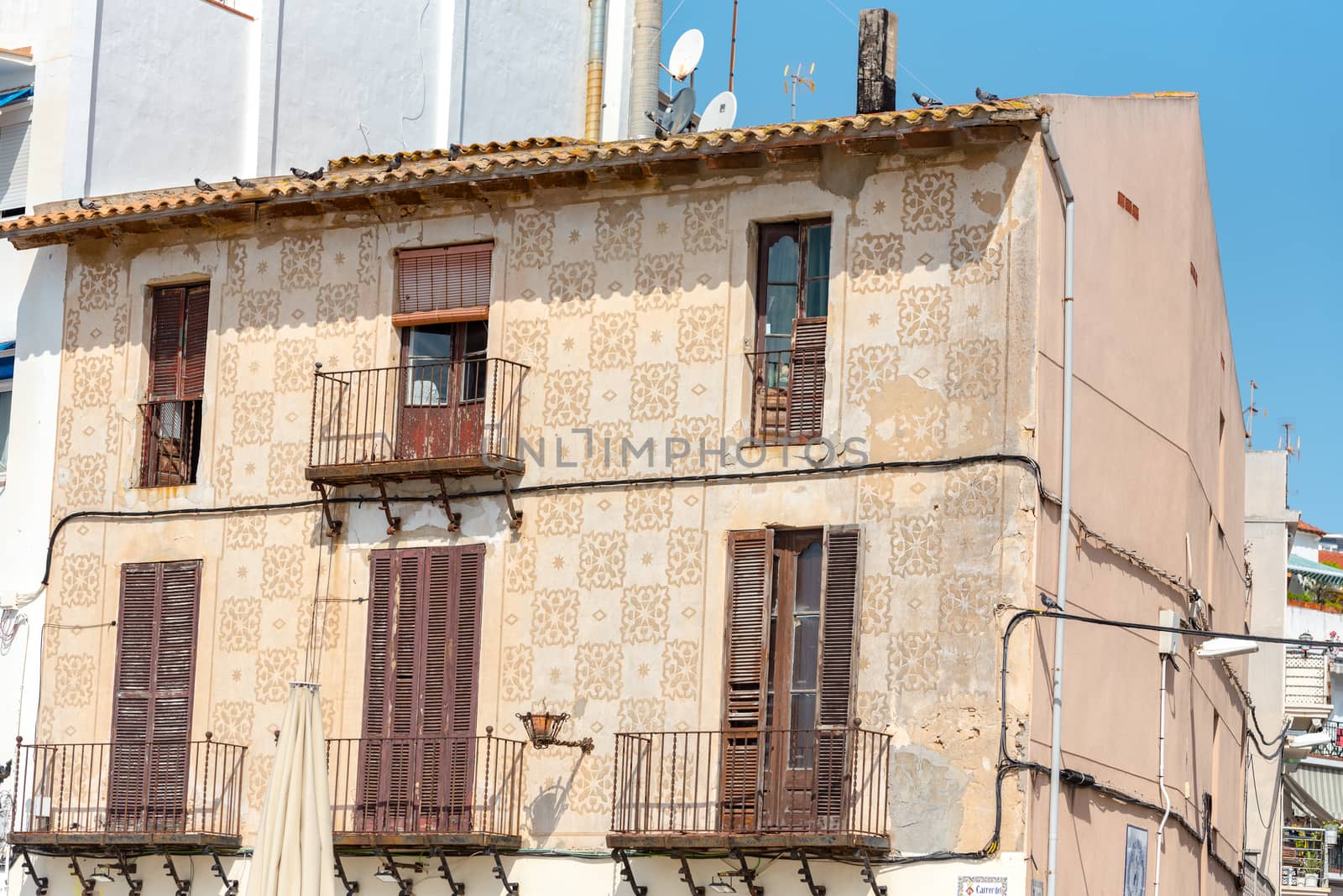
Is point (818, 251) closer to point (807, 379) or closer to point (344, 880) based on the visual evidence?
point (807, 379)

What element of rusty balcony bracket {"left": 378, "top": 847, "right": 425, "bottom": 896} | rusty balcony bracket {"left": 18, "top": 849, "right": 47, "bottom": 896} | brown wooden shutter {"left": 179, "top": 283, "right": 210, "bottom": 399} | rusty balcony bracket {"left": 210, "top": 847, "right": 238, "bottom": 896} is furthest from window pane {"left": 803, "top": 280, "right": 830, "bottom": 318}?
rusty balcony bracket {"left": 18, "top": 849, "right": 47, "bottom": 896}

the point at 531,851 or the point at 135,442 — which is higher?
the point at 135,442

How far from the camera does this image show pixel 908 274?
18844 millimetres

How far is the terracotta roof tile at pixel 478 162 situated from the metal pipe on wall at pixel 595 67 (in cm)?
663

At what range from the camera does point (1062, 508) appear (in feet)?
61.0

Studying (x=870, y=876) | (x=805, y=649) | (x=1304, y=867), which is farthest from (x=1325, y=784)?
(x=870, y=876)

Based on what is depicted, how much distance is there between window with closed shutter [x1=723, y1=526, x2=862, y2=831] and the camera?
18.2 m


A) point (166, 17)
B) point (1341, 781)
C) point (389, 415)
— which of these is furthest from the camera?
point (1341, 781)

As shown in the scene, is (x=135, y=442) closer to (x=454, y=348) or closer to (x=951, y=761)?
(x=454, y=348)

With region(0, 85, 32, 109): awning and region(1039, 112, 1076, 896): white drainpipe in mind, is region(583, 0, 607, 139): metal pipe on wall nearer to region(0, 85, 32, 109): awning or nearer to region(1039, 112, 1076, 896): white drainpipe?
region(0, 85, 32, 109): awning

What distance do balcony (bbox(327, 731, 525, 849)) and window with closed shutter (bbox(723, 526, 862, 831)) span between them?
2.21 m

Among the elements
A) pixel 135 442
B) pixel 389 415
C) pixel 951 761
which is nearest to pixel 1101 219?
pixel 951 761

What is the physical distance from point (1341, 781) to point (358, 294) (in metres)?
35.3

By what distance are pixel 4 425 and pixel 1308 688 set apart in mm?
20067
